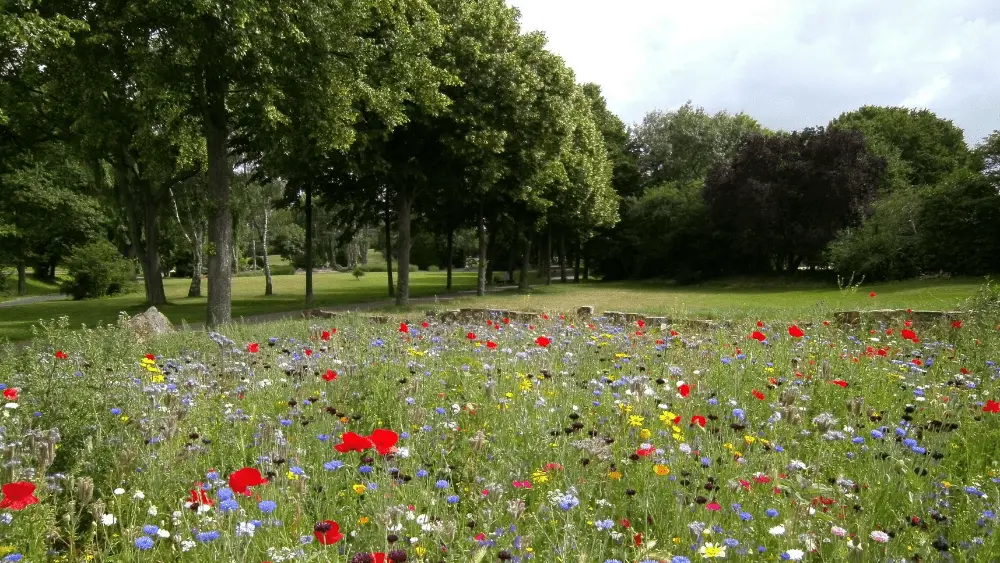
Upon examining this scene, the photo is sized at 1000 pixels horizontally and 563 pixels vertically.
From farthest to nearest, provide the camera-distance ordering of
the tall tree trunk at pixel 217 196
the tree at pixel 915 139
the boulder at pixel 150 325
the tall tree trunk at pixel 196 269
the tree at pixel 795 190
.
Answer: the tree at pixel 915 139, the tree at pixel 795 190, the tall tree trunk at pixel 196 269, the tall tree trunk at pixel 217 196, the boulder at pixel 150 325

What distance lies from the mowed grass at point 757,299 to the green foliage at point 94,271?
23813mm

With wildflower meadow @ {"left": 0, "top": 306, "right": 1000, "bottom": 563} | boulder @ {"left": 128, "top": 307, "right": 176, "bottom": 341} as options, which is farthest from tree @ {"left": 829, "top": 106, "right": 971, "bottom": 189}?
wildflower meadow @ {"left": 0, "top": 306, "right": 1000, "bottom": 563}

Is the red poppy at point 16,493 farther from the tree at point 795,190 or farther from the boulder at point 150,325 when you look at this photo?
the tree at point 795,190

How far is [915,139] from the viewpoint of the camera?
54.8 meters

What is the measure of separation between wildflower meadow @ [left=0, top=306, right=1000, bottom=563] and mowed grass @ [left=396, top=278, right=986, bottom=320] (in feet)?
17.8

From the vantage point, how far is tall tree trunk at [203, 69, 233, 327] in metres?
15.3

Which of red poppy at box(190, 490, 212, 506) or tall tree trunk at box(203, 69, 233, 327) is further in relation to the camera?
tall tree trunk at box(203, 69, 233, 327)

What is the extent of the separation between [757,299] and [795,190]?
50.7 ft

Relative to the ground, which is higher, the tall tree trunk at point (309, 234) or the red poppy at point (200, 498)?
the tall tree trunk at point (309, 234)

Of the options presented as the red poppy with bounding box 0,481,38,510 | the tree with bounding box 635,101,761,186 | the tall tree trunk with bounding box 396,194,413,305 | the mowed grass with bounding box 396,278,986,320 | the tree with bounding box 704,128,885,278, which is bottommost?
the mowed grass with bounding box 396,278,986,320

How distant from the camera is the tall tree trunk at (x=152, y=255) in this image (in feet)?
85.4

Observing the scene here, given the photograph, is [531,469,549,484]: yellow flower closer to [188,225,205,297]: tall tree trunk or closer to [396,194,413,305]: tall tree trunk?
[396,194,413,305]: tall tree trunk

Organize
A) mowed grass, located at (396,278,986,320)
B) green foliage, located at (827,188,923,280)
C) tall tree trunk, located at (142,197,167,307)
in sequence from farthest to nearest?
green foliage, located at (827,188,923,280) < tall tree trunk, located at (142,197,167,307) < mowed grass, located at (396,278,986,320)

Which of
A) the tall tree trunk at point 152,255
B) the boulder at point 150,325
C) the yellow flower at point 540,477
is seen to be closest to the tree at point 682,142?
the tall tree trunk at point 152,255
